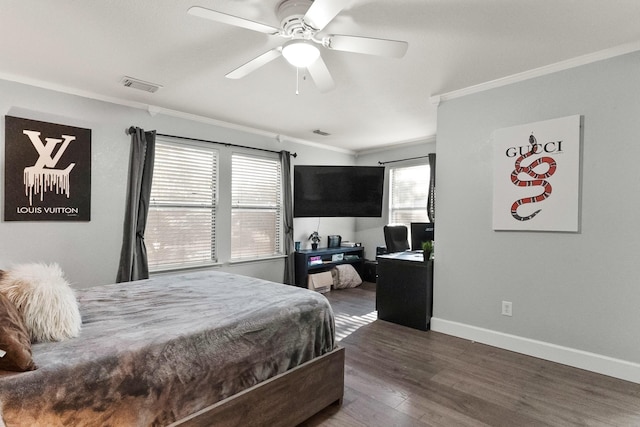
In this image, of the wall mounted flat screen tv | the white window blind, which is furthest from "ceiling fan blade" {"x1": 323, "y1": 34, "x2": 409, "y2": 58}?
the wall mounted flat screen tv

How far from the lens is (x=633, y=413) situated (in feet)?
6.53

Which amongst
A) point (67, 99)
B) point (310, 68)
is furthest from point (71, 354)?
point (67, 99)

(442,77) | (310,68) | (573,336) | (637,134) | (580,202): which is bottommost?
(573,336)

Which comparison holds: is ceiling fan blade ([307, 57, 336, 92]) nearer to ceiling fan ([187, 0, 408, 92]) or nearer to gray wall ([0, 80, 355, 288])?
ceiling fan ([187, 0, 408, 92])

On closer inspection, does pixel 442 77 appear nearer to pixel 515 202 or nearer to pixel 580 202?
pixel 515 202

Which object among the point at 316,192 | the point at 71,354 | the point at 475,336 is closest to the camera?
the point at 71,354

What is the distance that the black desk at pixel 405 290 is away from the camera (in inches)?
135

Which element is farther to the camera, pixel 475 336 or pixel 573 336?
pixel 475 336

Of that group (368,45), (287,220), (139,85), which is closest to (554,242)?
(368,45)

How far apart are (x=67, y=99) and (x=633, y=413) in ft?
16.8

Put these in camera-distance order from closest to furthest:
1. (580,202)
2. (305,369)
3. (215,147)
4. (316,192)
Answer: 1. (305,369)
2. (580,202)
3. (215,147)
4. (316,192)

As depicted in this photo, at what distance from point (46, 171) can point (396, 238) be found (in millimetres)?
4299

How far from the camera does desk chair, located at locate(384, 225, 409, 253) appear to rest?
4.90 m

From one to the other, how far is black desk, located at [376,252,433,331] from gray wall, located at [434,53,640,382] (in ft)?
→ 0.42
